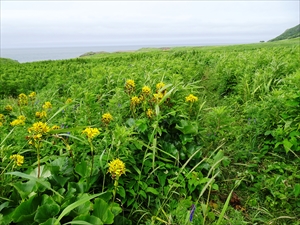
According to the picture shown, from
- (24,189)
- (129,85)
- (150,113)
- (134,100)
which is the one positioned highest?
(129,85)

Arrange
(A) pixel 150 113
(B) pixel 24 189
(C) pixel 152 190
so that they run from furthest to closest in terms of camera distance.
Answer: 1. (A) pixel 150 113
2. (C) pixel 152 190
3. (B) pixel 24 189

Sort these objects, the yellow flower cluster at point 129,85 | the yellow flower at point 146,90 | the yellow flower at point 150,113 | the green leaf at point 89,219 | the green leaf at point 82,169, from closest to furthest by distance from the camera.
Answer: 1. the green leaf at point 89,219
2. the green leaf at point 82,169
3. the yellow flower at point 150,113
4. the yellow flower at point 146,90
5. the yellow flower cluster at point 129,85

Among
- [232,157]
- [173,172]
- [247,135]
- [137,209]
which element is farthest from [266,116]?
[137,209]

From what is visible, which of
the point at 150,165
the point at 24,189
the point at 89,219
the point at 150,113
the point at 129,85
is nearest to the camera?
the point at 89,219

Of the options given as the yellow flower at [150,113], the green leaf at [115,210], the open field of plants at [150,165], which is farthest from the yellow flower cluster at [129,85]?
the green leaf at [115,210]

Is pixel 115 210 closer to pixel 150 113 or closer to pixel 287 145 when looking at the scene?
pixel 150 113

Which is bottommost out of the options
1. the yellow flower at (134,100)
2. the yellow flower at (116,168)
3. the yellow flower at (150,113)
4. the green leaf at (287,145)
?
the green leaf at (287,145)

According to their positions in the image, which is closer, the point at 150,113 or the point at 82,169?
the point at 82,169

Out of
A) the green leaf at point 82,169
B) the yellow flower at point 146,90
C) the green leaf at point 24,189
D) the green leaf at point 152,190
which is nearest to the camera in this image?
the green leaf at point 24,189

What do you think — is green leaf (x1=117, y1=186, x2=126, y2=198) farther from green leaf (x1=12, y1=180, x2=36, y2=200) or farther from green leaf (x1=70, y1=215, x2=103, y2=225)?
green leaf (x1=12, y1=180, x2=36, y2=200)

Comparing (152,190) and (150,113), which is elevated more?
(150,113)

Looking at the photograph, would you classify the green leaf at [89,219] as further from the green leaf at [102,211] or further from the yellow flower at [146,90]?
the yellow flower at [146,90]

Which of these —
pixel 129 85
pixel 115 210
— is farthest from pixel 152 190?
pixel 129 85

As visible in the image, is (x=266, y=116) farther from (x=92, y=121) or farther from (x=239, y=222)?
(x=92, y=121)
